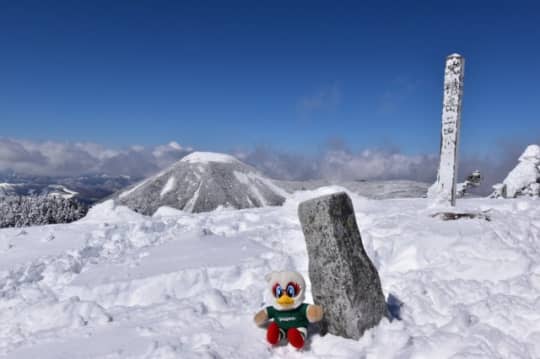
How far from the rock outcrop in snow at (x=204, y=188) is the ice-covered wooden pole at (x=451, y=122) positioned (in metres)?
11.4

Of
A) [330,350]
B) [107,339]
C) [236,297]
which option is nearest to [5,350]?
[107,339]

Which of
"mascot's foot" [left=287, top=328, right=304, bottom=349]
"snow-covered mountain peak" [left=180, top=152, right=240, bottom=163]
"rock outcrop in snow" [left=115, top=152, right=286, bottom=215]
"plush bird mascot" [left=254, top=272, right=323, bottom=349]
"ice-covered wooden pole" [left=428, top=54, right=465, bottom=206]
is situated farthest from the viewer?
"snow-covered mountain peak" [left=180, top=152, right=240, bottom=163]

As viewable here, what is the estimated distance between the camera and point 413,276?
6.40 m

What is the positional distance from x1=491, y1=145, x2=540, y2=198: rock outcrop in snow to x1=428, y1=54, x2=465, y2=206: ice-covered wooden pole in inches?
392

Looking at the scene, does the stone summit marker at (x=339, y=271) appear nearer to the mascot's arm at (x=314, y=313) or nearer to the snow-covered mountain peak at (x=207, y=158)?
the mascot's arm at (x=314, y=313)

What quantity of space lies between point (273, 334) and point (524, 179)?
1924 centimetres

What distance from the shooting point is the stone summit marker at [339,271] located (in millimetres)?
4516

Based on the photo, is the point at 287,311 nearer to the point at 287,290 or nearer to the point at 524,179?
the point at 287,290

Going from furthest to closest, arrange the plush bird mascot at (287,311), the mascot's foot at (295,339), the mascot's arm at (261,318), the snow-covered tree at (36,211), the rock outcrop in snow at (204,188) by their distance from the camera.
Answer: the snow-covered tree at (36,211) → the rock outcrop in snow at (204,188) → the mascot's arm at (261,318) → the plush bird mascot at (287,311) → the mascot's foot at (295,339)

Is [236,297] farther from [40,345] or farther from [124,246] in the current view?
[124,246]

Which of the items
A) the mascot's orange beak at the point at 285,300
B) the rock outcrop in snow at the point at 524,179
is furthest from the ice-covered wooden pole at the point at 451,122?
the rock outcrop in snow at the point at 524,179

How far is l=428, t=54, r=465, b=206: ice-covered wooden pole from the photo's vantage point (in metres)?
10.6

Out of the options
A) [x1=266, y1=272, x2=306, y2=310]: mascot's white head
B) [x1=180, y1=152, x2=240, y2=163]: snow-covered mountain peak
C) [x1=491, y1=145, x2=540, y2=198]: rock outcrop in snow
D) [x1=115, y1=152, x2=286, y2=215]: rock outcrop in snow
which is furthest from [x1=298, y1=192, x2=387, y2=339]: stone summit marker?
[x1=180, y1=152, x2=240, y2=163]: snow-covered mountain peak

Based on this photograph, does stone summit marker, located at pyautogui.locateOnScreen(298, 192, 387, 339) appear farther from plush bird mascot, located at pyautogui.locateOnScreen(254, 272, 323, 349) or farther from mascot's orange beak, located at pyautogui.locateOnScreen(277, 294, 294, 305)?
mascot's orange beak, located at pyautogui.locateOnScreen(277, 294, 294, 305)
